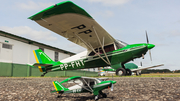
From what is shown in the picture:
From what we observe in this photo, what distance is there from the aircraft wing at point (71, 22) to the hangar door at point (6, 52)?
491 inches

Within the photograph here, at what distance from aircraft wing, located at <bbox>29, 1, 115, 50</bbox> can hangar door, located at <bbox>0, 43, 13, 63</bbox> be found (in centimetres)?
1246

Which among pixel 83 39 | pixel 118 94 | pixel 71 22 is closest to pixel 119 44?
pixel 83 39

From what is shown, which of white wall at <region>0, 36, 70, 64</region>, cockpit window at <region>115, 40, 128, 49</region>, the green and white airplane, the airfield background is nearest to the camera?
the green and white airplane

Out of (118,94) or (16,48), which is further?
(16,48)

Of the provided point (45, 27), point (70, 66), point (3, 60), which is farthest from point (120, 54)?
point (3, 60)

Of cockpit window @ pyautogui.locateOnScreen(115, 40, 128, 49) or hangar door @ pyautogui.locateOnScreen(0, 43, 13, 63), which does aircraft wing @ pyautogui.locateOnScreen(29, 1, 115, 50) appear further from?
hangar door @ pyautogui.locateOnScreen(0, 43, 13, 63)

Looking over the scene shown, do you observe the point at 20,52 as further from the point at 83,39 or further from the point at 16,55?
the point at 83,39

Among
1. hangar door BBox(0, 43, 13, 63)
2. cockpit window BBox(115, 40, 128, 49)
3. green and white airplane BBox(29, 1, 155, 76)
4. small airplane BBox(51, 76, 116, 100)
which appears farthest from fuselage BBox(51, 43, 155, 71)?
hangar door BBox(0, 43, 13, 63)

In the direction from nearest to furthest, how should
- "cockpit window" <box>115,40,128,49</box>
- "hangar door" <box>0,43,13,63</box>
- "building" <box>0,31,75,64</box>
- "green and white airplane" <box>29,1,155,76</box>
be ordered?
1. "green and white airplane" <box>29,1,155,76</box>
2. "cockpit window" <box>115,40,128,49</box>
3. "hangar door" <box>0,43,13,63</box>
4. "building" <box>0,31,75,64</box>

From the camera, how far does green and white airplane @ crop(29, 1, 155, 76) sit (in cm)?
667

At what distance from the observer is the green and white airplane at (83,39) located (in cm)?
667

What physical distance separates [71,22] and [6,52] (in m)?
14.6

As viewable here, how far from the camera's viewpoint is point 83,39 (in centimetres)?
1033

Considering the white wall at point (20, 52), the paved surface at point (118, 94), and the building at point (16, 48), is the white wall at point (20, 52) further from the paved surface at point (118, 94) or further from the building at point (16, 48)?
the paved surface at point (118, 94)
